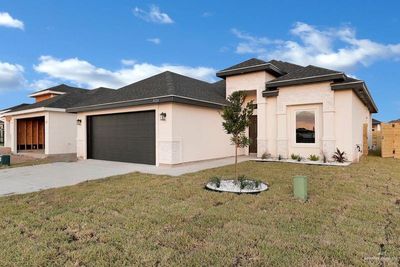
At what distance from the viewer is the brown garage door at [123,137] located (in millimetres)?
12590

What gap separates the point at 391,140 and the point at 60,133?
2132cm

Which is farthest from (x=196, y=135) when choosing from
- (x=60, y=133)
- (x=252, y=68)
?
(x=60, y=133)

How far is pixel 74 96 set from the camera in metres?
19.9

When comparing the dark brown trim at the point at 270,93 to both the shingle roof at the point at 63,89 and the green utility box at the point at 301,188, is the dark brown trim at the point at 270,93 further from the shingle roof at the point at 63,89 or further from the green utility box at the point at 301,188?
the shingle roof at the point at 63,89

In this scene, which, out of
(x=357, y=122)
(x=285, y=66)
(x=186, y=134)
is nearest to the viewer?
(x=186, y=134)

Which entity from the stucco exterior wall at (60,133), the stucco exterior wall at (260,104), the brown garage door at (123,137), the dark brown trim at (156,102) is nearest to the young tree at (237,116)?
the dark brown trim at (156,102)

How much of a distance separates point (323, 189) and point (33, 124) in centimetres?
2344

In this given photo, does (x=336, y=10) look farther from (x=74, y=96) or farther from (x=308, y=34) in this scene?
(x=74, y=96)

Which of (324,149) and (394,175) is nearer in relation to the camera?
(394,175)

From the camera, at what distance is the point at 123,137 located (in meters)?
13.8

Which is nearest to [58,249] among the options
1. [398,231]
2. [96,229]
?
[96,229]

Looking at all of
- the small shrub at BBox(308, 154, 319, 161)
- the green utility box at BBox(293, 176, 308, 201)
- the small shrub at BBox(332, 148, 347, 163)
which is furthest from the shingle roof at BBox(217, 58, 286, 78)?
the green utility box at BBox(293, 176, 308, 201)

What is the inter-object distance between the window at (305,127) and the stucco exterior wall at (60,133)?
14797mm

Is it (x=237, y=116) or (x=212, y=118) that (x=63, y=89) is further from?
(x=237, y=116)
